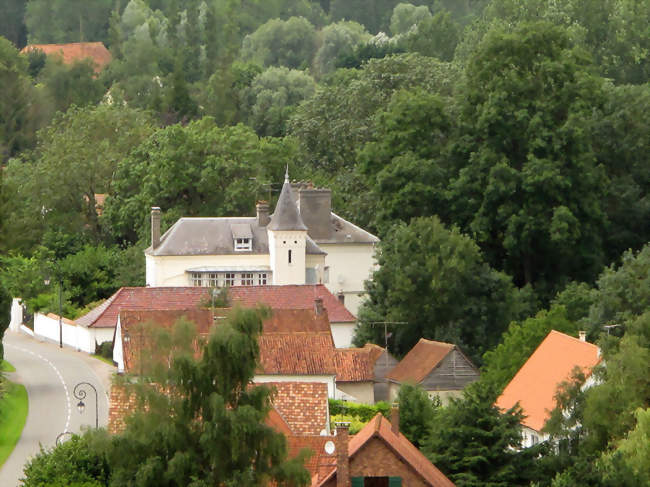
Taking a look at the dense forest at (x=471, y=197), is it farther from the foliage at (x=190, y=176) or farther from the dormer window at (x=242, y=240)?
the dormer window at (x=242, y=240)

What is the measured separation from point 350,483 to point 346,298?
33.9m

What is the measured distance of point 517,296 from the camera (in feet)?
208

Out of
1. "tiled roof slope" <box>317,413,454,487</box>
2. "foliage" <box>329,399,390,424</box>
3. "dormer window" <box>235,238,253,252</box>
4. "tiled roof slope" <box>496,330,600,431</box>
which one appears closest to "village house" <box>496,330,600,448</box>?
"tiled roof slope" <box>496,330,600,431</box>

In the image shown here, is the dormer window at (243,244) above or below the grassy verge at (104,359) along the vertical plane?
above

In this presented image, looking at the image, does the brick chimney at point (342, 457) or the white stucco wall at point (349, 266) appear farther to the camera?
the white stucco wall at point (349, 266)

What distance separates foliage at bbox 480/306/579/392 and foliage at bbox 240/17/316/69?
90.8 metres

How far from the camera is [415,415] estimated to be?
150ft

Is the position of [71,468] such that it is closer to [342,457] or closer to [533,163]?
[342,457]

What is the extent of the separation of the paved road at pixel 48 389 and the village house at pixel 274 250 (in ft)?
20.8

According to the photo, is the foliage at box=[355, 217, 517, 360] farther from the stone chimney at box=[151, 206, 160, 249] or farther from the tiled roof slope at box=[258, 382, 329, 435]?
the tiled roof slope at box=[258, 382, 329, 435]

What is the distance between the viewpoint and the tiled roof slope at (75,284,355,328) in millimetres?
60562

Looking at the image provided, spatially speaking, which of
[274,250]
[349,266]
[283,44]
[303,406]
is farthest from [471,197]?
[283,44]

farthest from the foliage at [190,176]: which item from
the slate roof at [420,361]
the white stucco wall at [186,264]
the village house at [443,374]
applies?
the village house at [443,374]

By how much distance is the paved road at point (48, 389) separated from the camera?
47.5 metres
